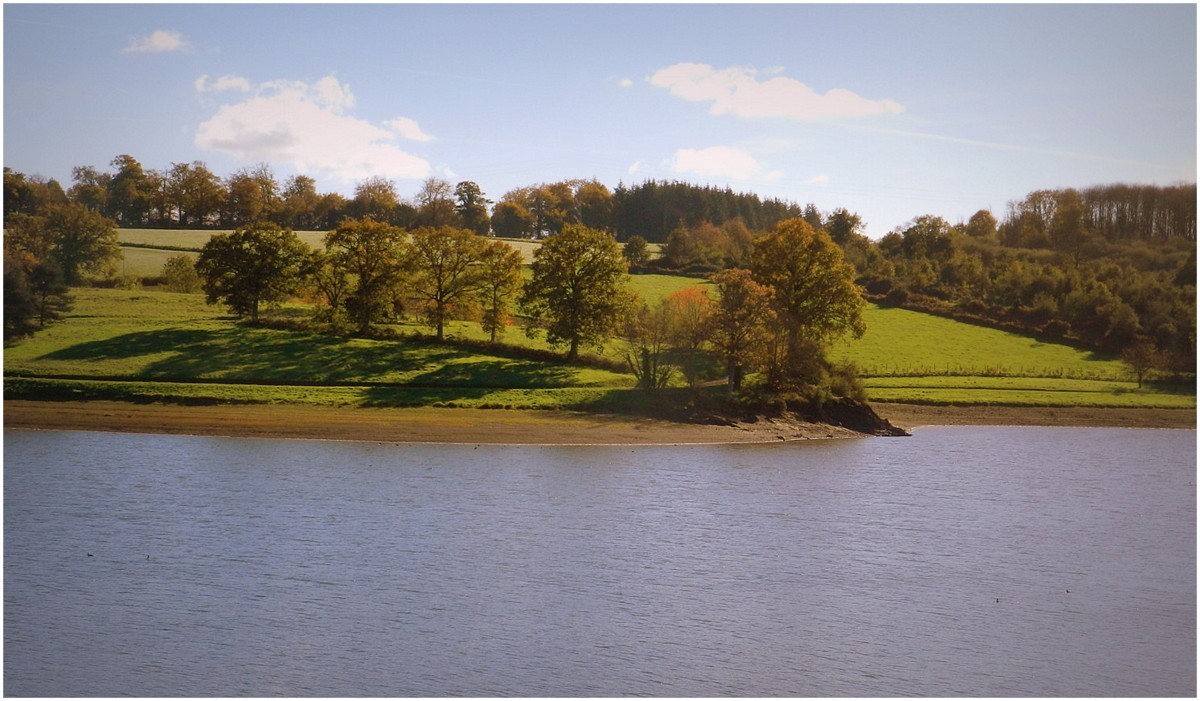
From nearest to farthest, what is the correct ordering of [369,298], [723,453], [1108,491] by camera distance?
1. [1108,491]
2. [723,453]
3. [369,298]

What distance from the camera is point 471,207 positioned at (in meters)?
117

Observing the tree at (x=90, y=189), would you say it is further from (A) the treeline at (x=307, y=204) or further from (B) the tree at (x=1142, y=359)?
(B) the tree at (x=1142, y=359)

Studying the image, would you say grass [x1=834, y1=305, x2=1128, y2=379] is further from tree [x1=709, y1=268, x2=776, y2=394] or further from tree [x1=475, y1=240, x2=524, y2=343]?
tree [x1=475, y1=240, x2=524, y2=343]

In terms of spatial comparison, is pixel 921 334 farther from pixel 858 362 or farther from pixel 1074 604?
pixel 1074 604

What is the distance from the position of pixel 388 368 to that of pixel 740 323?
18920mm

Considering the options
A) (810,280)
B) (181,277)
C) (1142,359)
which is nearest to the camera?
(810,280)

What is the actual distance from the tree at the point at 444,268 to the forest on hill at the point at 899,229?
26.3 ft

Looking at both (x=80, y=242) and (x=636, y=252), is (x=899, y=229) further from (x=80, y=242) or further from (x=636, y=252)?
(x=80, y=242)

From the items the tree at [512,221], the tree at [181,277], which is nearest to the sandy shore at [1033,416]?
the tree at [181,277]

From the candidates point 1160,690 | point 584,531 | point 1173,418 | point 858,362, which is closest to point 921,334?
point 858,362

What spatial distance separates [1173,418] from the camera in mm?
59594

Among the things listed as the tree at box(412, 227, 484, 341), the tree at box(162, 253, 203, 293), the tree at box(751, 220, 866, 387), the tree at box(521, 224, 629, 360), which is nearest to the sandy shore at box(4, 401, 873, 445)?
the tree at box(751, 220, 866, 387)

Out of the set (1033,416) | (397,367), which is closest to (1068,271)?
(1033,416)

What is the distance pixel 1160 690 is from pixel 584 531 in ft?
47.6
